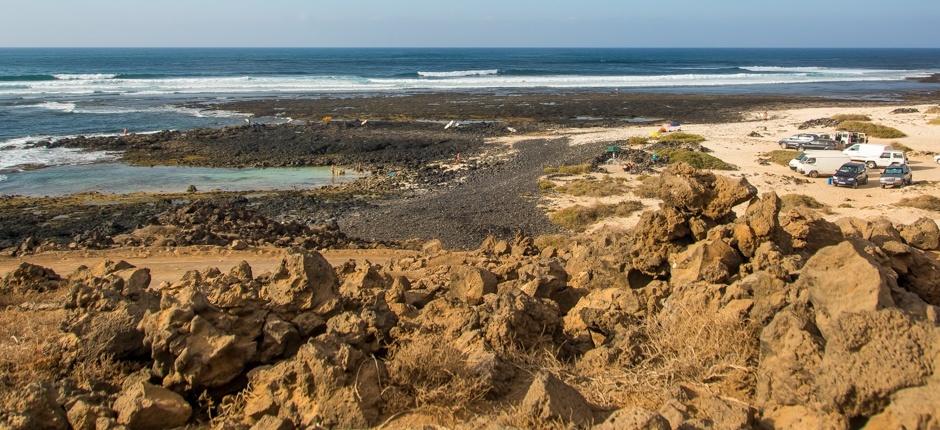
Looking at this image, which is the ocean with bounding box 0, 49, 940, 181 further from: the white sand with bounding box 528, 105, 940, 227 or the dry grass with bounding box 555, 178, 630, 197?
the white sand with bounding box 528, 105, 940, 227

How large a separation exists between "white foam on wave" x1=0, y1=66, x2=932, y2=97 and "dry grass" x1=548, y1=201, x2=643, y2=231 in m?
59.8

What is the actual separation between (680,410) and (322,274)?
3.86 m

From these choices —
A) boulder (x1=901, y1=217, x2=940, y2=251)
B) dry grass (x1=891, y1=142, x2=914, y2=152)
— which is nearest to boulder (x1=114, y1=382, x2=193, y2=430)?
boulder (x1=901, y1=217, x2=940, y2=251)

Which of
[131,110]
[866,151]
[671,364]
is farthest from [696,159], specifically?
[131,110]

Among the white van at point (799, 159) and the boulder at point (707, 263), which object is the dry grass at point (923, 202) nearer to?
the white van at point (799, 159)

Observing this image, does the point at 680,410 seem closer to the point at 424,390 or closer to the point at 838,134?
the point at 424,390

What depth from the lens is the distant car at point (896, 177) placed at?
2741 centimetres

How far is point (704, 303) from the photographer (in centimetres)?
645

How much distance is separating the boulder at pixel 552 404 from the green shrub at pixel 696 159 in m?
27.3

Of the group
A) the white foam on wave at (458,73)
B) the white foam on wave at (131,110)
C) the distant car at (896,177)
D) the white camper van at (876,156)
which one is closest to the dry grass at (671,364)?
the distant car at (896,177)

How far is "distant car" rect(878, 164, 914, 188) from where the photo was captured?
27406 mm

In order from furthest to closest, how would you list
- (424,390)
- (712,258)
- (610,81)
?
(610,81) → (712,258) → (424,390)

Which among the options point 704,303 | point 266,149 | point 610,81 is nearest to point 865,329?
point 704,303

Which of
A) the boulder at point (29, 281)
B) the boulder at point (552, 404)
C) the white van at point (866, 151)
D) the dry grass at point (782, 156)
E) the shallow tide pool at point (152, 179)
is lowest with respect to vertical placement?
the shallow tide pool at point (152, 179)
